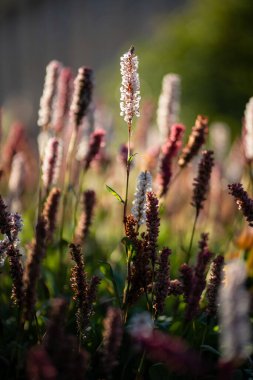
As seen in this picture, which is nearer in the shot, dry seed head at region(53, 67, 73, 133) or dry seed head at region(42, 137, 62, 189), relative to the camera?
dry seed head at region(42, 137, 62, 189)

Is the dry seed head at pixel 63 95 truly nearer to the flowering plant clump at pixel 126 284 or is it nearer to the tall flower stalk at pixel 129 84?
the flowering plant clump at pixel 126 284

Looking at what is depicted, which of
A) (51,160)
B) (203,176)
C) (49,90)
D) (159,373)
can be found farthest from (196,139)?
(159,373)

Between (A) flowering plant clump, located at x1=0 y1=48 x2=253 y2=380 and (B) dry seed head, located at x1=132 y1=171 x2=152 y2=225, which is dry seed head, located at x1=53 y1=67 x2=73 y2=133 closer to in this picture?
(A) flowering plant clump, located at x1=0 y1=48 x2=253 y2=380

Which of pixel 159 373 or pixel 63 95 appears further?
pixel 63 95

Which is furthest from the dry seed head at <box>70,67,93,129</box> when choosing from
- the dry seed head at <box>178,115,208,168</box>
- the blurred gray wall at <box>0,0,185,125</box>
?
the blurred gray wall at <box>0,0,185,125</box>

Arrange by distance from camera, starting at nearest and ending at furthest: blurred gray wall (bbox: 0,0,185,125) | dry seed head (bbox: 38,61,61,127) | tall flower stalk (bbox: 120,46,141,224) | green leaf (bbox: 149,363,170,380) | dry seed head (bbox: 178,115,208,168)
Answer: tall flower stalk (bbox: 120,46,141,224)
green leaf (bbox: 149,363,170,380)
dry seed head (bbox: 178,115,208,168)
dry seed head (bbox: 38,61,61,127)
blurred gray wall (bbox: 0,0,185,125)

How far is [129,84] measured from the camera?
4.74 ft

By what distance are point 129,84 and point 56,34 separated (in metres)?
17.9

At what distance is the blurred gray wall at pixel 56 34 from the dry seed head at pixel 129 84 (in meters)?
16.0

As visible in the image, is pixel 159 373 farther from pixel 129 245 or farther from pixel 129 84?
pixel 129 84

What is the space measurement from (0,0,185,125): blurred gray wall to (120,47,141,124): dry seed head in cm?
1600

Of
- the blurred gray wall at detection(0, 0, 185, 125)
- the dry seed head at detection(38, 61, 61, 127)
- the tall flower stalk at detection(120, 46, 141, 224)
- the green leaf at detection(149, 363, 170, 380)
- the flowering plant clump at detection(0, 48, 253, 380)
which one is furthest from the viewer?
the blurred gray wall at detection(0, 0, 185, 125)

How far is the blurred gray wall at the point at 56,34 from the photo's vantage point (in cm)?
1800

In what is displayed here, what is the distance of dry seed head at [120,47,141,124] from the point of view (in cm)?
140
